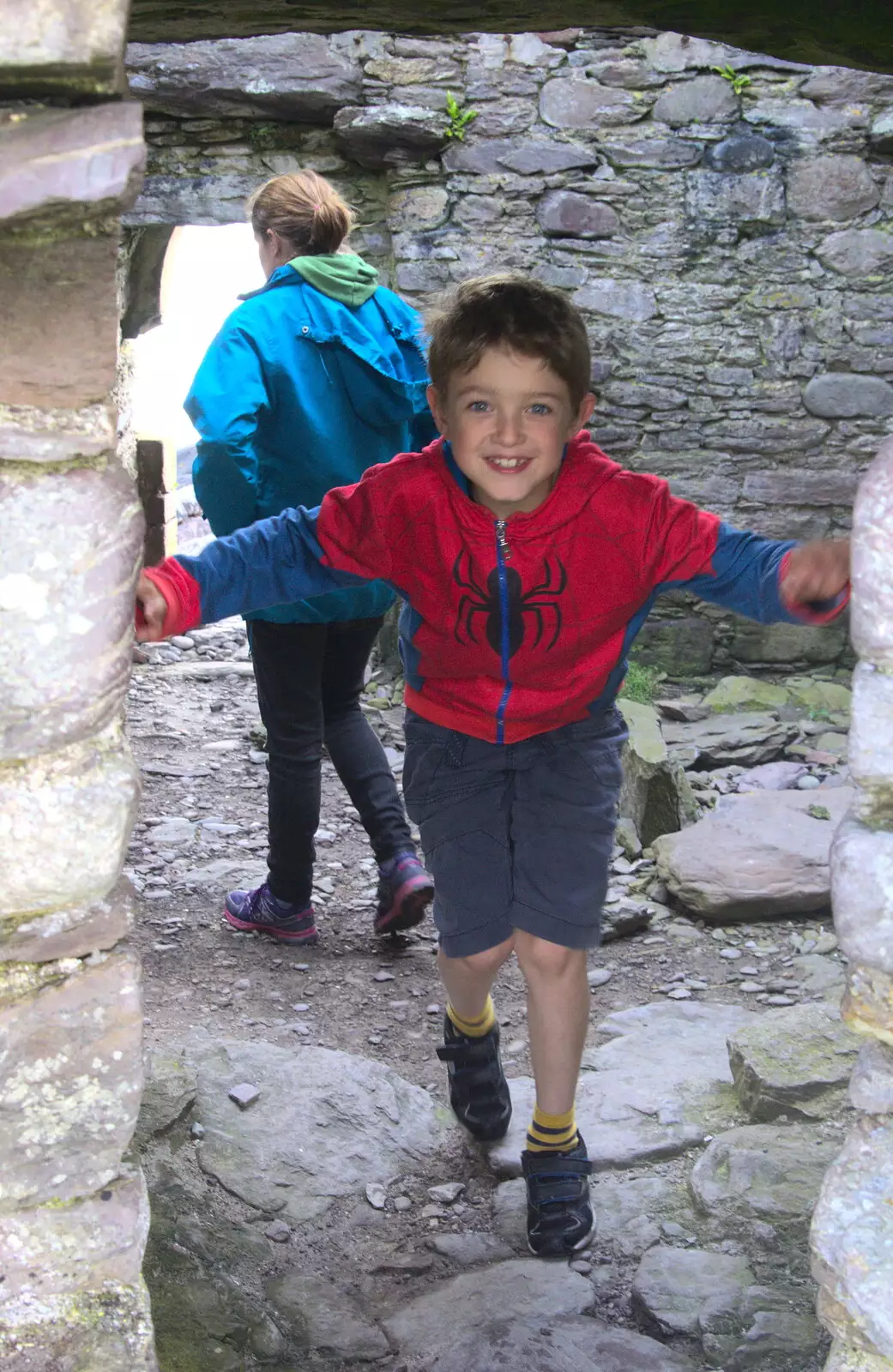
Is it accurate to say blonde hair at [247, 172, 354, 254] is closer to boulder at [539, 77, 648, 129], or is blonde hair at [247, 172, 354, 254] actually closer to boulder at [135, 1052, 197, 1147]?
boulder at [135, 1052, 197, 1147]

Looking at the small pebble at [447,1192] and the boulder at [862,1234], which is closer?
the boulder at [862,1234]

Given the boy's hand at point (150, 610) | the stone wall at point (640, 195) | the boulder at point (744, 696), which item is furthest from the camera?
the boulder at point (744, 696)

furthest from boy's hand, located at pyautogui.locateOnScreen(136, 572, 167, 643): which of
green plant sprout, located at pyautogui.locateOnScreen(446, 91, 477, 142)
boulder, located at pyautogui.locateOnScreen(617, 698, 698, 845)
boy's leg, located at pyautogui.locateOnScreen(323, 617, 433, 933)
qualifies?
green plant sprout, located at pyautogui.locateOnScreen(446, 91, 477, 142)

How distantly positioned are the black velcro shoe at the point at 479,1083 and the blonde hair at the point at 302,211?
1.87m

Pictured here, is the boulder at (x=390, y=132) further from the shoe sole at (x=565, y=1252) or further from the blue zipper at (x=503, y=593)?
the shoe sole at (x=565, y=1252)

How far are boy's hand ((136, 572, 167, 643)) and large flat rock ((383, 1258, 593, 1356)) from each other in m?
1.13

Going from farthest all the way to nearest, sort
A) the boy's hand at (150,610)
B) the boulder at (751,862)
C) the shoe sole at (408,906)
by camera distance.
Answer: the boulder at (751,862) → the shoe sole at (408,906) → the boy's hand at (150,610)

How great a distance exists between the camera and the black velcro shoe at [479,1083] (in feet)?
8.07

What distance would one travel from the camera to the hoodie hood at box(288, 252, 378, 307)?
305 centimetres

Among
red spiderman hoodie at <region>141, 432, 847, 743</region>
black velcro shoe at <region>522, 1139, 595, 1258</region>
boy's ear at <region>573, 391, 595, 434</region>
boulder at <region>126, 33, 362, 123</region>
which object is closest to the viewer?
red spiderman hoodie at <region>141, 432, 847, 743</region>

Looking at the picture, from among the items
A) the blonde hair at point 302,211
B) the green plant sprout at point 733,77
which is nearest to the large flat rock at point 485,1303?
the blonde hair at point 302,211

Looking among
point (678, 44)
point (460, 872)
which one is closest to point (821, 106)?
point (678, 44)

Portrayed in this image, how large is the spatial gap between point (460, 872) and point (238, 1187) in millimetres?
705

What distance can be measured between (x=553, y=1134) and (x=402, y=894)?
119 cm
